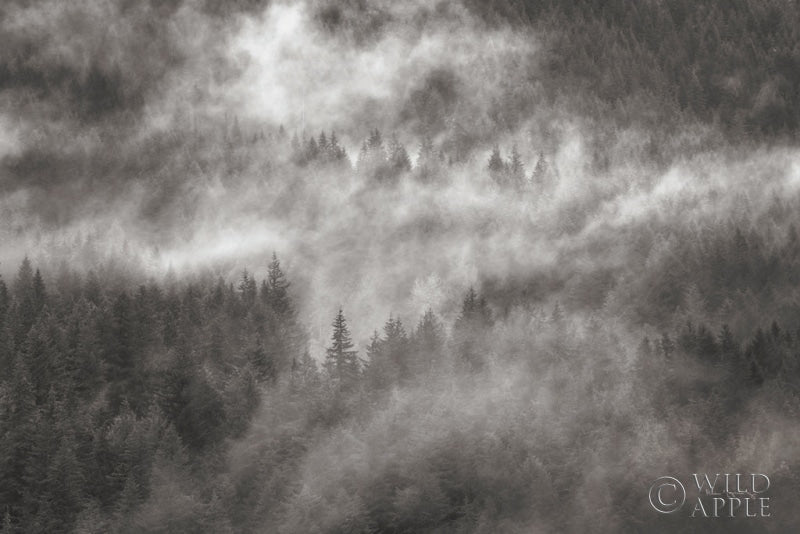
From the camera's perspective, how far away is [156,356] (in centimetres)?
11831

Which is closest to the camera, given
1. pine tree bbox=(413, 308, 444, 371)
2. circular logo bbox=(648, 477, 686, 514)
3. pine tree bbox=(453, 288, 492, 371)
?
circular logo bbox=(648, 477, 686, 514)

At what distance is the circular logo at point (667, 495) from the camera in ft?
355

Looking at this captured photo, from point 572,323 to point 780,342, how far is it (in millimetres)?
36065

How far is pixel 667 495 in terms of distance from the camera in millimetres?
111062

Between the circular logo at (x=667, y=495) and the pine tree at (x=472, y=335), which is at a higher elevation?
the pine tree at (x=472, y=335)

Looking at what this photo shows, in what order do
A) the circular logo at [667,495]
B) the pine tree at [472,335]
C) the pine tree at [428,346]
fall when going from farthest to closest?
the pine tree at [472,335] < the pine tree at [428,346] < the circular logo at [667,495]

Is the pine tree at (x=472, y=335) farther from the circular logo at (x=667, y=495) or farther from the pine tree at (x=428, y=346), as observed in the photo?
the circular logo at (x=667, y=495)

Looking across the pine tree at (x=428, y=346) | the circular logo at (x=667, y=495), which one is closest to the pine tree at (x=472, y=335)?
the pine tree at (x=428, y=346)

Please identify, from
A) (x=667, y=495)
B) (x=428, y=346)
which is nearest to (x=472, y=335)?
(x=428, y=346)

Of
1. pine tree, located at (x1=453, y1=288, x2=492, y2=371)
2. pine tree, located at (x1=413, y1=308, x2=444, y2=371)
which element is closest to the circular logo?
pine tree, located at (x1=453, y1=288, x2=492, y2=371)

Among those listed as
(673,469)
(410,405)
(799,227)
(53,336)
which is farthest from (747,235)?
(53,336)

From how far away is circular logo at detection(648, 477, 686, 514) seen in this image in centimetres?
10806

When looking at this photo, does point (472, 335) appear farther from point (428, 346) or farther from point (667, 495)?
point (667, 495)

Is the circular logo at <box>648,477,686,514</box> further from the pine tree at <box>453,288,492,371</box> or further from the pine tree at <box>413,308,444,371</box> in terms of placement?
the pine tree at <box>413,308,444,371</box>
